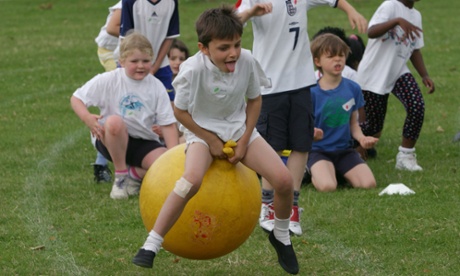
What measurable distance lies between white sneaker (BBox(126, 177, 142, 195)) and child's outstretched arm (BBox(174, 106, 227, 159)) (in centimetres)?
277

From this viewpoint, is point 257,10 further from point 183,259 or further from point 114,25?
point 114,25

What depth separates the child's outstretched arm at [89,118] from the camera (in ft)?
26.8

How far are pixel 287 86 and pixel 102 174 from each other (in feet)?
9.07

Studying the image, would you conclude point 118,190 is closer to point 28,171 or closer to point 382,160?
point 28,171

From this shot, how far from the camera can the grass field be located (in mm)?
6262

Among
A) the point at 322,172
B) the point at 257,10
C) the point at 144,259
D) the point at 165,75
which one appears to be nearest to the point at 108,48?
the point at 165,75

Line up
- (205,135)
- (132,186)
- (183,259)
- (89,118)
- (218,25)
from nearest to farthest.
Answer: (218,25) → (205,135) → (183,259) → (89,118) → (132,186)

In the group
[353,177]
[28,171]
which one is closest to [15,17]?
[28,171]

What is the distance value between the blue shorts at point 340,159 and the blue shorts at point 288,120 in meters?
1.86

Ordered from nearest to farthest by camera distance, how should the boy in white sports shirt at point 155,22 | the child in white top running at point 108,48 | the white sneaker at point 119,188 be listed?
the white sneaker at point 119,188 → the child in white top running at point 108,48 → the boy in white sports shirt at point 155,22

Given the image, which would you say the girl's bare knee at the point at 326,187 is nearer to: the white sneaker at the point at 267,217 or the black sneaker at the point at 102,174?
the white sneaker at the point at 267,217

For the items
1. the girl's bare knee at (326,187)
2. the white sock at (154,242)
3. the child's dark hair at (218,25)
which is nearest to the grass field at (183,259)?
the girl's bare knee at (326,187)

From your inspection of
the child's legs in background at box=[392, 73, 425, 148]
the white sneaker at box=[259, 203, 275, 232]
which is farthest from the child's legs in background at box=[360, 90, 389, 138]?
the white sneaker at box=[259, 203, 275, 232]

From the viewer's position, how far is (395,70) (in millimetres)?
9883
